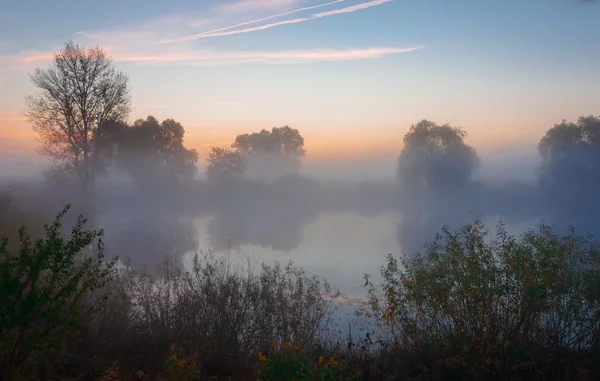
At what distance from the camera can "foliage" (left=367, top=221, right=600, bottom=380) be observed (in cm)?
599

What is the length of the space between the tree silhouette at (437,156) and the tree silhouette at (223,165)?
15.9 m

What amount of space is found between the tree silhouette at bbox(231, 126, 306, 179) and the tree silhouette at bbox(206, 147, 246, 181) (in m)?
3.42

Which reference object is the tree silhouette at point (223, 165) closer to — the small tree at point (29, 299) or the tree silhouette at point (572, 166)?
the tree silhouette at point (572, 166)

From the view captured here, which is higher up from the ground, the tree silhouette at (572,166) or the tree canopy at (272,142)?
the tree canopy at (272,142)

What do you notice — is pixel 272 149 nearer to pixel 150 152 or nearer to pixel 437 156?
pixel 150 152

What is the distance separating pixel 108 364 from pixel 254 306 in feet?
10.9

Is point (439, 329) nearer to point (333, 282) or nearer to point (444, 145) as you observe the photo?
point (333, 282)

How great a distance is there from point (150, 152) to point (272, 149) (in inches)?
619

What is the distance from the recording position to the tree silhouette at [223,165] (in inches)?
1800

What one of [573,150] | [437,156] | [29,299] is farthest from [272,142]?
[29,299]

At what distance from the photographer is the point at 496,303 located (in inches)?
251

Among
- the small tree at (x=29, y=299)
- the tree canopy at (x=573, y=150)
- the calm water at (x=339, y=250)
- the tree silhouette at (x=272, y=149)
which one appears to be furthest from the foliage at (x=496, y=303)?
the tree silhouette at (x=272, y=149)

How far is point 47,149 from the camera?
25141 millimetres

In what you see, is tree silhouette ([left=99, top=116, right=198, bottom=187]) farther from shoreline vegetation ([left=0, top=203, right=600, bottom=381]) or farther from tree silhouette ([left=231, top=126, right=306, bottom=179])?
shoreline vegetation ([left=0, top=203, right=600, bottom=381])
